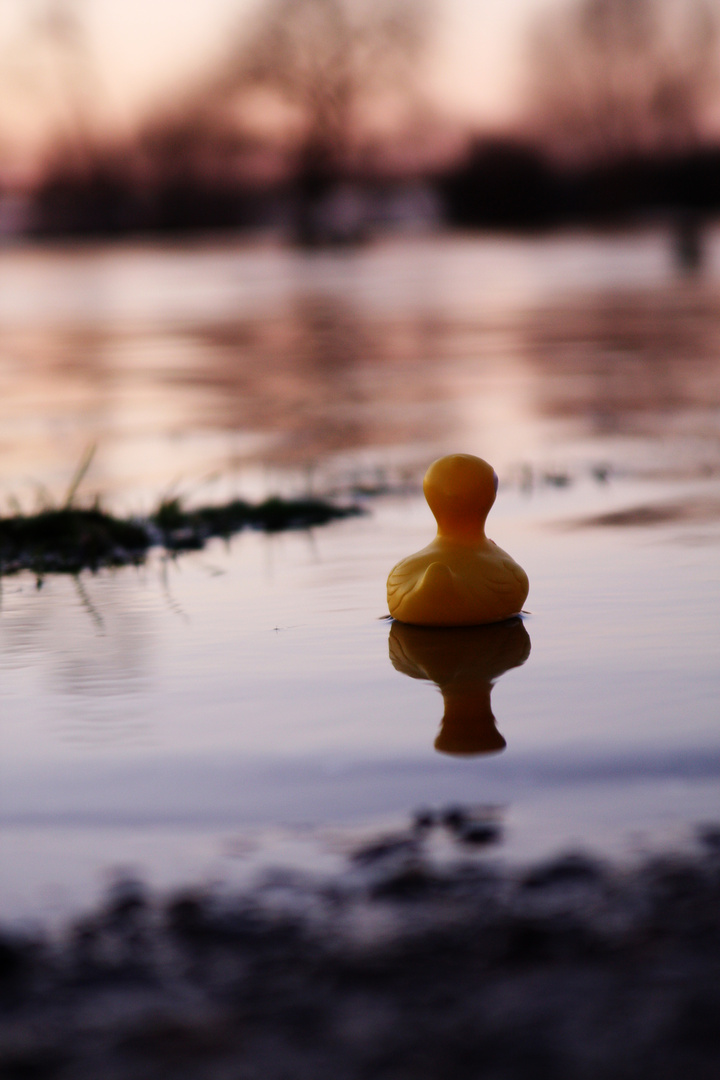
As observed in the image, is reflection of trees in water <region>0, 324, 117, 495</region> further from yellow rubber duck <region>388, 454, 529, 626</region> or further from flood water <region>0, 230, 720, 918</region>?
yellow rubber duck <region>388, 454, 529, 626</region>

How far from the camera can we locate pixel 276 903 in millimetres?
2285

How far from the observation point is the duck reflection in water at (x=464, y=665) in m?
3.21

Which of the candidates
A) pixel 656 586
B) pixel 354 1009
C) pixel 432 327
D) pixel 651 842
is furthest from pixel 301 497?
pixel 432 327

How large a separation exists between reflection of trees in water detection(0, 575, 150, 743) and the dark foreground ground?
110 centimetres

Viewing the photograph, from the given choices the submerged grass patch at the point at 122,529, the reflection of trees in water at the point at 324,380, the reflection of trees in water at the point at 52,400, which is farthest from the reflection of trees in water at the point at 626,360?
the reflection of trees in water at the point at 52,400

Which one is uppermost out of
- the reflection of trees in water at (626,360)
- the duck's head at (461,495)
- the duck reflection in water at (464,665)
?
the duck's head at (461,495)

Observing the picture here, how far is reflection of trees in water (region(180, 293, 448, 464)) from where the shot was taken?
8.94 metres

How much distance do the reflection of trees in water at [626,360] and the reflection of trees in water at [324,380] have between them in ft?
3.77

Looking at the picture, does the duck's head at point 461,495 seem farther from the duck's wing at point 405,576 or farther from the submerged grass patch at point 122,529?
the submerged grass patch at point 122,529

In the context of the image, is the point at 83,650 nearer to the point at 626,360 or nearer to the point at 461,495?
the point at 461,495

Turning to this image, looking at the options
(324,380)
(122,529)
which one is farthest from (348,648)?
(324,380)

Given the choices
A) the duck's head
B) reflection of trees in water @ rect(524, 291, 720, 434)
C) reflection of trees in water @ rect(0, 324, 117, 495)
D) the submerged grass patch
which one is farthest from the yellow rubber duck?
reflection of trees in water @ rect(524, 291, 720, 434)

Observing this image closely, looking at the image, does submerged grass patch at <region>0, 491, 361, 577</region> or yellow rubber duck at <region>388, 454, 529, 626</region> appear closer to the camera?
yellow rubber duck at <region>388, 454, 529, 626</region>

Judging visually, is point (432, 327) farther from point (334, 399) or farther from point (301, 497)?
point (301, 497)
